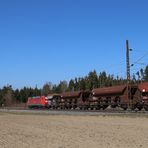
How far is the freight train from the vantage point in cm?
5738

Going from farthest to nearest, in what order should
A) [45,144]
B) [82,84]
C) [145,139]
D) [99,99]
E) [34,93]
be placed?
[34,93] → [82,84] → [99,99] → [145,139] → [45,144]

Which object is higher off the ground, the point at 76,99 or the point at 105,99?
the point at 76,99

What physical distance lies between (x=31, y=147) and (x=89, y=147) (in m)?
2.40

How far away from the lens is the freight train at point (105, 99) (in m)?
57.4

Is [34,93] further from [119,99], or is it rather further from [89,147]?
[89,147]

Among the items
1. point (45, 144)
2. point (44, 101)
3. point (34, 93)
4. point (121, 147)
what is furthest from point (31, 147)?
point (34, 93)

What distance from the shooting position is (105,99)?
6756 centimetres

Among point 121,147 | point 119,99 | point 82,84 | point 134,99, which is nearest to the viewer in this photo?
point 121,147

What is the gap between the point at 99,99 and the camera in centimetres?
6962

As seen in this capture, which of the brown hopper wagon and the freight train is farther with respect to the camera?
the brown hopper wagon

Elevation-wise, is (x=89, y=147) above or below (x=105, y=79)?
below

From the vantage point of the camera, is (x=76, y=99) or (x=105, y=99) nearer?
(x=105, y=99)

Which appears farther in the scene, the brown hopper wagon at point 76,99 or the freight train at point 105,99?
the brown hopper wagon at point 76,99

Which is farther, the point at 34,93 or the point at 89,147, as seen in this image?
the point at 34,93
